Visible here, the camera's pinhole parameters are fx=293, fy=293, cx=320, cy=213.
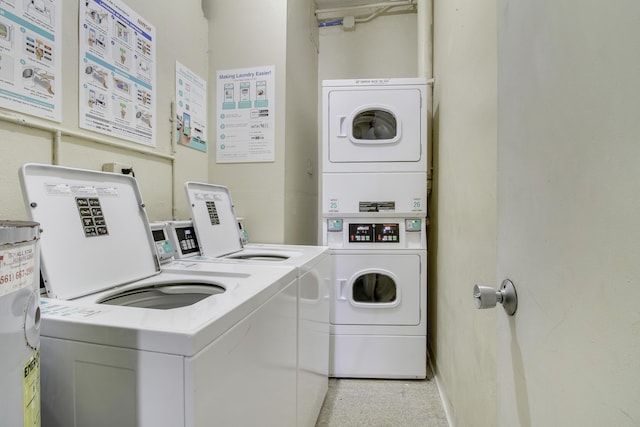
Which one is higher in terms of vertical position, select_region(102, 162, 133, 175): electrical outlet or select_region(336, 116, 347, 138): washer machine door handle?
select_region(336, 116, 347, 138): washer machine door handle

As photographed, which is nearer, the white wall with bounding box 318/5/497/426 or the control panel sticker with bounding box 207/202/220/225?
the white wall with bounding box 318/5/497/426

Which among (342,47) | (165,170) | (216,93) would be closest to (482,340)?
(165,170)

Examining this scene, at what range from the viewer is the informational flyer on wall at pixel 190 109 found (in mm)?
1876

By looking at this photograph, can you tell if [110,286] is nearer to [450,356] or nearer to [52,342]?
[52,342]

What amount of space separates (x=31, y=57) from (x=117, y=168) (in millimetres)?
490

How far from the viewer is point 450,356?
Result: 5.44ft

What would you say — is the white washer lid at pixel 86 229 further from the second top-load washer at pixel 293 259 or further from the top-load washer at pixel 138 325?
the second top-load washer at pixel 293 259

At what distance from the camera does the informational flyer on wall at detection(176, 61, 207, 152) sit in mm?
1876

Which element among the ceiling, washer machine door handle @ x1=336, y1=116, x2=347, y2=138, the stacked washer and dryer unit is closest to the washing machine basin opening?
the stacked washer and dryer unit

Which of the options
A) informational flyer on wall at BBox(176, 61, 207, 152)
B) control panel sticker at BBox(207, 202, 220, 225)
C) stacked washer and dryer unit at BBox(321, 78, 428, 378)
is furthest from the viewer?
stacked washer and dryer unit at BBox(321, 78, 428, 378)

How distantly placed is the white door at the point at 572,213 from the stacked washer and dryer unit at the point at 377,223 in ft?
4.59

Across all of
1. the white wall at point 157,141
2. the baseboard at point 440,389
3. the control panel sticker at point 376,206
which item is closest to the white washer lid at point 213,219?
the white wall at point 157,141

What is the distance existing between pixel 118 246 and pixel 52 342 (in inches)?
19.4

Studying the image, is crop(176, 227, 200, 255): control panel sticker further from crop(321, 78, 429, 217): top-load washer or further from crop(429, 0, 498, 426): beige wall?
crop(429, 0, 498, 426): beige wall
